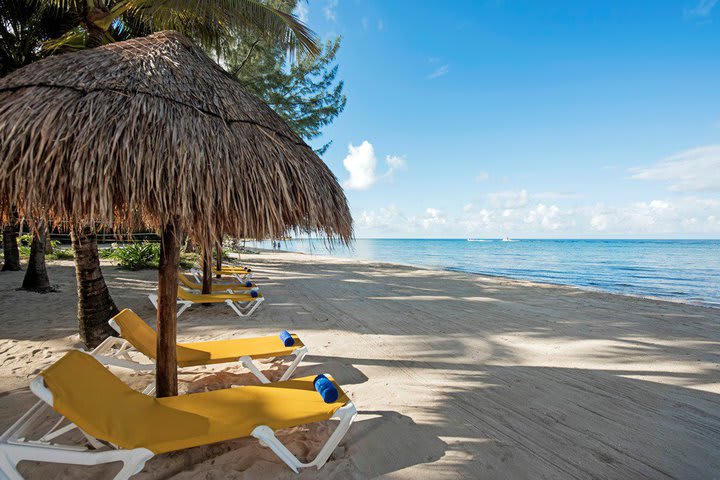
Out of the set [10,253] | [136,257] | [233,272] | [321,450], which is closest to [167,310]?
[321,450]

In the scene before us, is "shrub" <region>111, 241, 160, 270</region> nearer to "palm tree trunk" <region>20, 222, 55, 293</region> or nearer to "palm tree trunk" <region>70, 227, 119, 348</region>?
"palm tree trunk" <region>20, 222, 55, 293</region>

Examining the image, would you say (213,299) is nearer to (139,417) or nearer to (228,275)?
(139,417)

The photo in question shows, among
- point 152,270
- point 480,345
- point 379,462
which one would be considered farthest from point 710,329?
point 152,270

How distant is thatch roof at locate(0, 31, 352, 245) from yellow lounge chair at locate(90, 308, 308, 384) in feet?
4.14

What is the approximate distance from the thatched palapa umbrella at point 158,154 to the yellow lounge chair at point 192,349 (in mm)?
514

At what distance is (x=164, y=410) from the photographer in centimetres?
Result: 206

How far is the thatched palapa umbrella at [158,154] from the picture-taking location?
180cm

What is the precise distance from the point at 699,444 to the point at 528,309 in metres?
4.62

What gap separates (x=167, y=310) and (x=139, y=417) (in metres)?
0.72

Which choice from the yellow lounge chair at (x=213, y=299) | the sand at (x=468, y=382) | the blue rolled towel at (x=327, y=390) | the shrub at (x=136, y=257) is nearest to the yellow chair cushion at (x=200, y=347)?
the sand at (x=468, y=382)

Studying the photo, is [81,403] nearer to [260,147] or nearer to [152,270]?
[260,147]

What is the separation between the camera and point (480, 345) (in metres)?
4.62

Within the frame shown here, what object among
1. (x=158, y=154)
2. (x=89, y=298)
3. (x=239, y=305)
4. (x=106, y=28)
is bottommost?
(x=239, y=305)

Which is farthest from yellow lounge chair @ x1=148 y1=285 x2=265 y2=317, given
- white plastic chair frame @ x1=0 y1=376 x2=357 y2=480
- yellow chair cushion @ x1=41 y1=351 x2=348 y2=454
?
white plastic chair frame @ x1=0 y1=376 x2=357 y2=480
